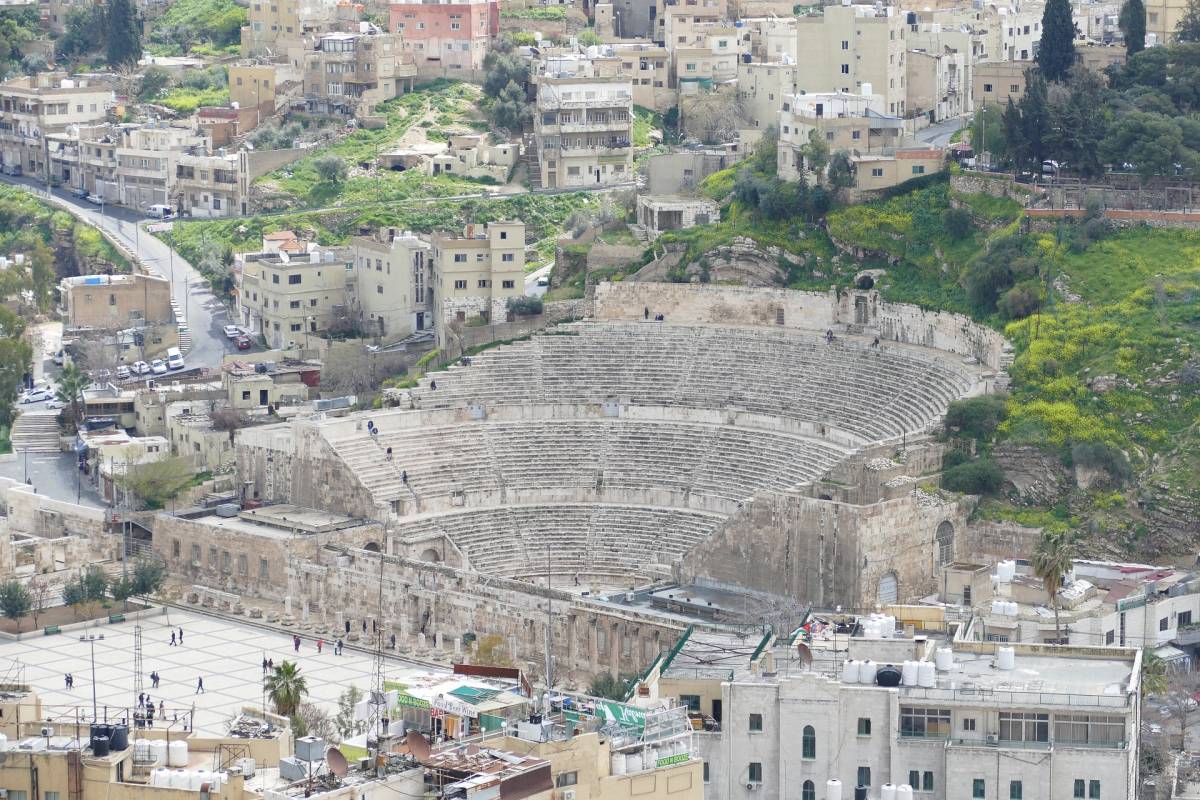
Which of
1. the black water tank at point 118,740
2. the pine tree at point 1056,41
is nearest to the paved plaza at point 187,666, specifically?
the black water tank at point 118,740

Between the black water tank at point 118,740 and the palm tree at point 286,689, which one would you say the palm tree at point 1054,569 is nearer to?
the palm tree at point 286,689

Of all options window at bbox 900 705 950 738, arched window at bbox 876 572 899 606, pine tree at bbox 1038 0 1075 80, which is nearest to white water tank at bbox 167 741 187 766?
window at bbox 900 705 950 738

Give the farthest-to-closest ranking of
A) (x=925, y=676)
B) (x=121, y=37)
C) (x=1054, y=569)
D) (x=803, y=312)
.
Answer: (x=121, y=37), (x=803, y=312), (x=1054, y=569), (x=925, y=676)

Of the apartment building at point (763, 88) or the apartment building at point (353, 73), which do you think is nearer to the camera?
the apartment building at point (763, 88)

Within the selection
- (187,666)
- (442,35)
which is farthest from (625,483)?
(442,35)

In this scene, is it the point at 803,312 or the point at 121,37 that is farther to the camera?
the point at 121,37

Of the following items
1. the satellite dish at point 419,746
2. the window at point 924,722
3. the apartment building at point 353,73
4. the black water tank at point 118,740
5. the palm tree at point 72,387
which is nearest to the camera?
the satellite dish at point 419,746

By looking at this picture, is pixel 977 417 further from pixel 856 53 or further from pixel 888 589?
pixel 856 53

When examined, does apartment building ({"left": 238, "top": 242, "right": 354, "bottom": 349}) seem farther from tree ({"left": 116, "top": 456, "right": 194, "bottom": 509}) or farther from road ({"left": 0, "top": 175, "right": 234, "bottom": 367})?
tree ({"left": 116, "top": 456, "right": 194, "bottom": 509})
